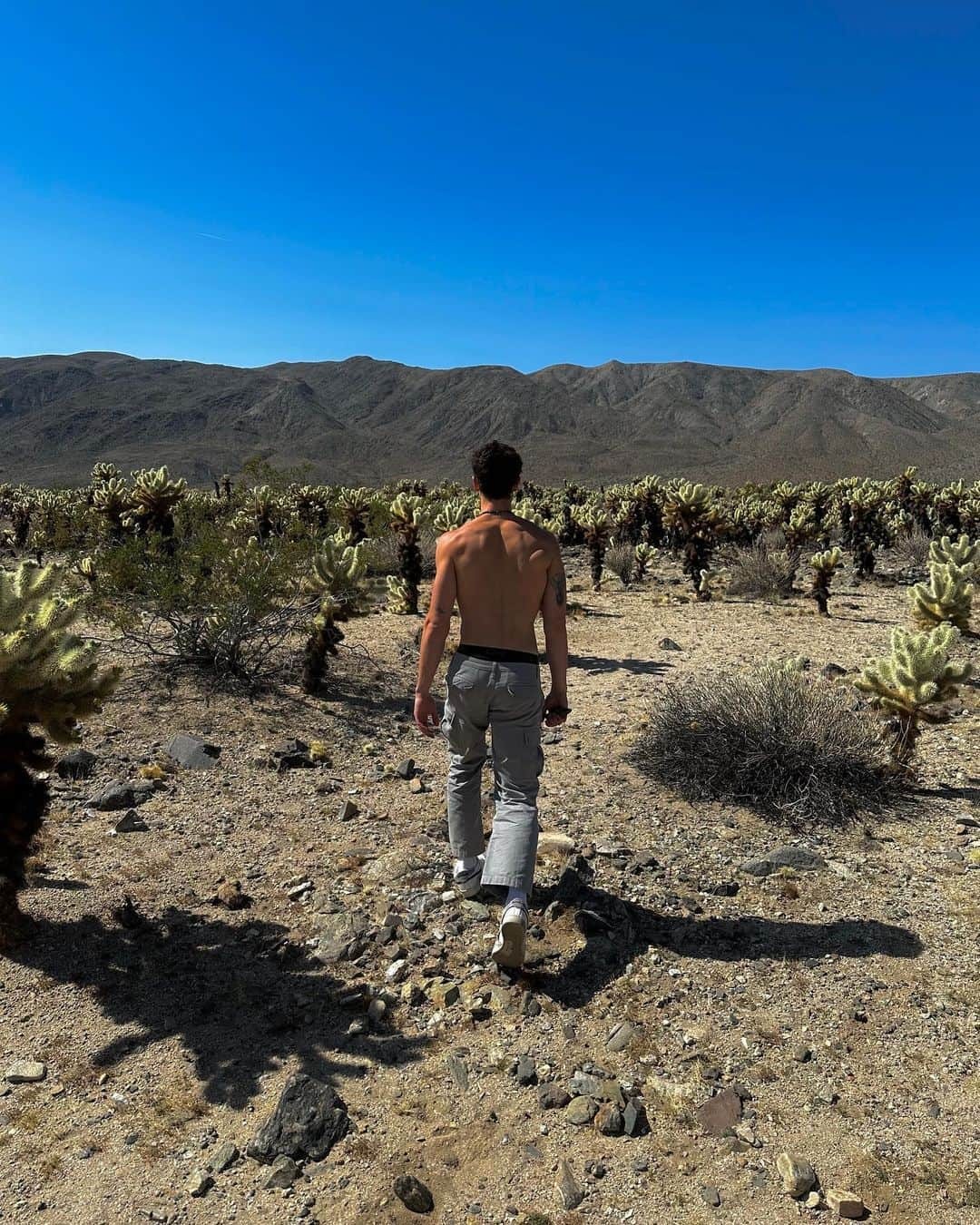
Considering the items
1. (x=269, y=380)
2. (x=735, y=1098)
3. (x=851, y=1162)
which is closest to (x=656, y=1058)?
(x=735, y=1098)

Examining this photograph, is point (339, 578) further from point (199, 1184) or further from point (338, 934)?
point (199, 1184)

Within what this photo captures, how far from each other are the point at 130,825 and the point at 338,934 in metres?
1.83

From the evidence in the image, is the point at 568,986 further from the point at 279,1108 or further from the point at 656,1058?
the point at 279,1108

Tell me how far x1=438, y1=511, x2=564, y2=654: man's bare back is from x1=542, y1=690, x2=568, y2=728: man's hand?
0.94 feet

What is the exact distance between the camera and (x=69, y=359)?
4764 inches

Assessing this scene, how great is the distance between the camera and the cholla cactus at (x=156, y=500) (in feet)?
36.0

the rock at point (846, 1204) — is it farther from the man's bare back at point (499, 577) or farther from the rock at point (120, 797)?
the rock at point (120, 797)

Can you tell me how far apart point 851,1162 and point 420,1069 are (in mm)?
1437

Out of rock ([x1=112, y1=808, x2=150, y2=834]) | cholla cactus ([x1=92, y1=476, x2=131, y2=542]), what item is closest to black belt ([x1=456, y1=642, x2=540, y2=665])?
rock ([x1=112, y1=808, x2=150, y2=834])

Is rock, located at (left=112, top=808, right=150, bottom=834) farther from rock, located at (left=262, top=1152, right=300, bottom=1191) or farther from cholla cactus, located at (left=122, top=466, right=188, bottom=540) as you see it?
cholla cactus, located at (left=122, top=466, right=188, bottom=540)

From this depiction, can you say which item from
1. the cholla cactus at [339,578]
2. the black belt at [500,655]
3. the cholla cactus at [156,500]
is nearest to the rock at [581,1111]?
the black belt at [500,655]

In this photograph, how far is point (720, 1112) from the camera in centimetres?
246

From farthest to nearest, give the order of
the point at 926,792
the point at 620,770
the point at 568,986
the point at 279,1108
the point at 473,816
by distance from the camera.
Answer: the point at 620,770 → the point at 926,792 → the point at 473,816 → the point at 568,986 → the point at 279,1108

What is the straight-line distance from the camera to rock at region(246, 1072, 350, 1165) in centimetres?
235
